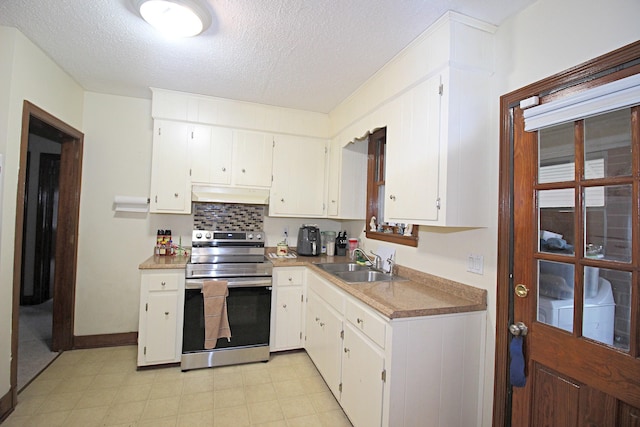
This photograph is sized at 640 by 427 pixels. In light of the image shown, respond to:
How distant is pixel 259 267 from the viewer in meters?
2.75

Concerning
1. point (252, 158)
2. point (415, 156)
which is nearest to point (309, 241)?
point (252, 158)

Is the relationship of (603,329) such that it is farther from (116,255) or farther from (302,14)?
(116,255)

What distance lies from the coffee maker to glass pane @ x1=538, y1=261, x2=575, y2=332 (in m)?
2.06

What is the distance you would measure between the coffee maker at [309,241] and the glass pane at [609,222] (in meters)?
2.25

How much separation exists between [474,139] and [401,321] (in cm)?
108

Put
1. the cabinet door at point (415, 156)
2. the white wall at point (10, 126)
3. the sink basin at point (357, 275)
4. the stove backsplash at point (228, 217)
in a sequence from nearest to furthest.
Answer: the cabinet door at point (415, 156) < the white wall at point (10, 126) < the sink basin at point (357, 275) < the stove backsplash at point (228, 217)

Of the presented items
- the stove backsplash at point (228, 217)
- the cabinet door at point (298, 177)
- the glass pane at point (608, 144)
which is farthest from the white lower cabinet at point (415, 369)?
the stove backsplash at point (228, 217)

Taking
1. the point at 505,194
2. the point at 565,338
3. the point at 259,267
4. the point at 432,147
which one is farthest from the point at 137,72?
the point at 565,338

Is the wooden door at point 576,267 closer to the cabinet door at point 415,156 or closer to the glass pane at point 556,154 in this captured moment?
the glass pane at point 556,154

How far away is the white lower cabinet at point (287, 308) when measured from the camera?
2.82 metres

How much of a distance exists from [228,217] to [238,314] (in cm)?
108

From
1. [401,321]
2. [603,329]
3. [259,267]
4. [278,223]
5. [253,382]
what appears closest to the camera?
[603,329]

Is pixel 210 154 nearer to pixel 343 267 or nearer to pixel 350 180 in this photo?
pixel 350 180

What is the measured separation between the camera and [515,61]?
5.23 ft
